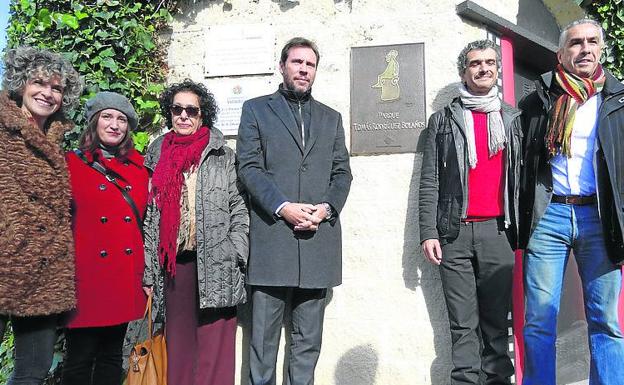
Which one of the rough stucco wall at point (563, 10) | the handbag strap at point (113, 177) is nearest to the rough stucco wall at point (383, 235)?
the rough stucco wall at point (563, 10)

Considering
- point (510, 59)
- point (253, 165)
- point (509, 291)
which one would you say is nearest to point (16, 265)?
point (253, 165)

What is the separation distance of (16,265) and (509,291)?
2.73m

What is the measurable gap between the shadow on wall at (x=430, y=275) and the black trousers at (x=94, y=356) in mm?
1928

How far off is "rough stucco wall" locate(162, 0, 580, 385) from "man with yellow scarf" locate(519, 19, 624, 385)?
0.97 metres

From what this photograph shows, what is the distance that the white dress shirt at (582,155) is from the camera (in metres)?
2.92

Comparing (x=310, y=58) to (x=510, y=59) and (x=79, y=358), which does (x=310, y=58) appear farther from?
(x=79, y=358)

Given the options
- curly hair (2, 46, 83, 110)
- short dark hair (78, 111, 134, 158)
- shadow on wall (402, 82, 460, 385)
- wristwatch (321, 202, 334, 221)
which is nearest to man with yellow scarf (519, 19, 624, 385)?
shadow on wall (402, 82, 460, 385)

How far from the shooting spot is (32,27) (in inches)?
165

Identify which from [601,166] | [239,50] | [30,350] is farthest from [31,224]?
[601,166]

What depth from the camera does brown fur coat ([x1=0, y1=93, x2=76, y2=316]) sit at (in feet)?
8.52

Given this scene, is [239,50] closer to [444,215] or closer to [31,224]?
[444,215]

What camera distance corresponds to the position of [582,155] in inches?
116

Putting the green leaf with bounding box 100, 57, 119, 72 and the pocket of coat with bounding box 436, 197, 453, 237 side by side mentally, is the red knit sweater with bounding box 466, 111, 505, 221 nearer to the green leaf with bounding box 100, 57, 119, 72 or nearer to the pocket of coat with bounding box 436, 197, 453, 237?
the pocket of coat with bounding box 436, 197, 453, 237

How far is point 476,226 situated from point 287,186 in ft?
3.84
